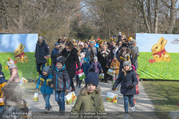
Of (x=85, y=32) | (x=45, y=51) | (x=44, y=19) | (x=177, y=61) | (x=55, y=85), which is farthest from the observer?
(x=85, y=32)

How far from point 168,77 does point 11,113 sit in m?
9.82

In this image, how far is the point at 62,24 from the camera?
2431 centimetres

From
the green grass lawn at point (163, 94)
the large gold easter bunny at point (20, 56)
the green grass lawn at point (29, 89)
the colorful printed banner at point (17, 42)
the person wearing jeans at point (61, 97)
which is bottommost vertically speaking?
the green grass lawn at point (163, 94)

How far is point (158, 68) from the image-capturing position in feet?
40.2

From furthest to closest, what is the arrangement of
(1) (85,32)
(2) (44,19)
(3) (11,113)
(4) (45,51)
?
(1) (85,32)
(2) (44,19)
(4) (45,51)
(3) (11,113)

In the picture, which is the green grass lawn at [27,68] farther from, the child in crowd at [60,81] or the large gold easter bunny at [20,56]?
the child in crowd at [60,81]

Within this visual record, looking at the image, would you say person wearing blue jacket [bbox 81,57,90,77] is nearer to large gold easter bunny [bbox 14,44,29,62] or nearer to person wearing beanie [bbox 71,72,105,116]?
large gold easter bunny [bbox 14,44,29,62]

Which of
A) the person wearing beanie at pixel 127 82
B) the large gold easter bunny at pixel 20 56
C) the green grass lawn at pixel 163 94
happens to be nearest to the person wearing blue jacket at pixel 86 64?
the green grass lawn at pixel 163 94

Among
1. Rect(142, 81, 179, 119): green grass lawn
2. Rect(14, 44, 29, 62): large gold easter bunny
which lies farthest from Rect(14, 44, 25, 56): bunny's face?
Rect(142, 81, 179, 119): green grass lawn

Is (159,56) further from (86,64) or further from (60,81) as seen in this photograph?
(60,81)

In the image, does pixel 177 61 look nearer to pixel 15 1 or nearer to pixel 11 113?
pixel 11 113

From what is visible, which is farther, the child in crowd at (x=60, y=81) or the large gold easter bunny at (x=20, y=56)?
the large gold easter bunny at (x=20, y=56)

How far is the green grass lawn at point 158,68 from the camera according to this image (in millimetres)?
12148

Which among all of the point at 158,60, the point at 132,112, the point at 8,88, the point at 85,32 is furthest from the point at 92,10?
the point at 8,88
